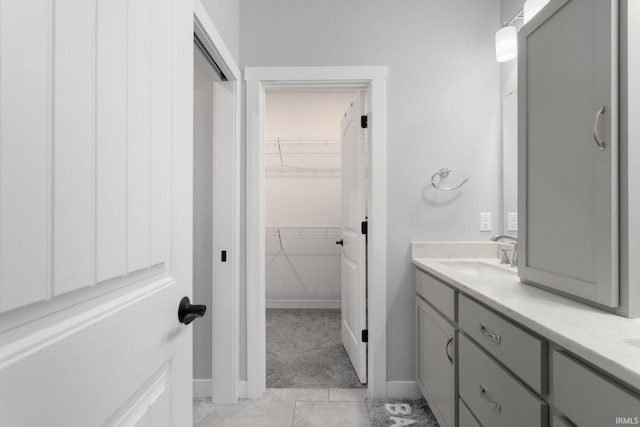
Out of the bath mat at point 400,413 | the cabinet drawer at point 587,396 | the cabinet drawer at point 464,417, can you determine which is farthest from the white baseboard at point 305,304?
the cabinet drawer at point 587,396

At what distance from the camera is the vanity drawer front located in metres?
0.88

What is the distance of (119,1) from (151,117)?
0.20 meters

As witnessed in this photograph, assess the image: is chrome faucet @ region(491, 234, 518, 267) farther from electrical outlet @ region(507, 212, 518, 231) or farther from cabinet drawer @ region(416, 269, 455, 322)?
cabinet drawer @ region(416, 269, 455, 322)

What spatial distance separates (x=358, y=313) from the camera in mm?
2279

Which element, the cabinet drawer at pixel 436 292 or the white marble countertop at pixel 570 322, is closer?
the white marble countertop at pixel 570 322

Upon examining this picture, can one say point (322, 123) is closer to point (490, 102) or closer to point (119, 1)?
point (490, 102)

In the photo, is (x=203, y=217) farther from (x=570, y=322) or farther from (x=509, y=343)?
(x=570, y=322)

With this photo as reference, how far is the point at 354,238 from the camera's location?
239cm

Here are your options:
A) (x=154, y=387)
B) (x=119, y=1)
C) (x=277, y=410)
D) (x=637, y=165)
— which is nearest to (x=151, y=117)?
(x=119, y=1)

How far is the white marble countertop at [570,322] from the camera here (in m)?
0.66

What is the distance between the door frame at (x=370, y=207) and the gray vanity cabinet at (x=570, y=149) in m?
0.88

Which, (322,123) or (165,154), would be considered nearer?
(165,154)

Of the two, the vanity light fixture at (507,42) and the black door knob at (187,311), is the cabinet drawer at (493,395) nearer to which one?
the black door knob at (187,311)

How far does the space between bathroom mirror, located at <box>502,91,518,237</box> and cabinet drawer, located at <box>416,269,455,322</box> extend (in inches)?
25.9
